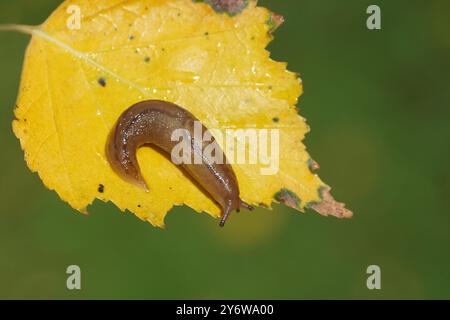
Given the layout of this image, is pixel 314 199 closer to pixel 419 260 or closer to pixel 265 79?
pixel 265 79

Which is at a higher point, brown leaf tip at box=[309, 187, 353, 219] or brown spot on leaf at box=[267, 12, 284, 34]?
brown spot on leaf at box=[267, 12, 284, 34]

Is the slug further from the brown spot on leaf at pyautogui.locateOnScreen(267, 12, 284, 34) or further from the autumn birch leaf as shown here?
the brown spot on leaf at pyautogui.locateOnScreen(267, 12, 284, 34)

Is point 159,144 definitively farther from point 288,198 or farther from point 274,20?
point 274,20

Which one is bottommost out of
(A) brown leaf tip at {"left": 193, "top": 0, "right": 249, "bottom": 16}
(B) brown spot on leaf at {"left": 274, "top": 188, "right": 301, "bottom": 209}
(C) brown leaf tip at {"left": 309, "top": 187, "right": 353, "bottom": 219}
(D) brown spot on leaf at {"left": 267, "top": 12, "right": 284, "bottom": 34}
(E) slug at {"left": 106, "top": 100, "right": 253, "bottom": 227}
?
(C) brown leaf tip at {"left": 309, "top": 187, "right": 353, "bottom": 219}

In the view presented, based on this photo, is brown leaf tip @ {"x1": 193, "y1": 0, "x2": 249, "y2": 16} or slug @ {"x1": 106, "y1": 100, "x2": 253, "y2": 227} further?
slug @ {"x1": 106, "y1": 100, "x2": 253, "y2": 227}

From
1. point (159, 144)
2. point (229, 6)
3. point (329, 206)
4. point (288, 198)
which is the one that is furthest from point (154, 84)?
point (329, 206)

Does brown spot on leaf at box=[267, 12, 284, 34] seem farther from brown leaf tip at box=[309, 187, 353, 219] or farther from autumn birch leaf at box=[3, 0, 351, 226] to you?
brown leaf tip at box=[309, 187, 353, 219]

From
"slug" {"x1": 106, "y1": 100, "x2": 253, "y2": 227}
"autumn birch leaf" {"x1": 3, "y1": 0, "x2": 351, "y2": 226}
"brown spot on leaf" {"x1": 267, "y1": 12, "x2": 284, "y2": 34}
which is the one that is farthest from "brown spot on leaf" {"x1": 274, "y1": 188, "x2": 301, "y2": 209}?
"brown spot on leaf" {"x1": 267, "y1": 12, "x2": 284, "y2": 34}
